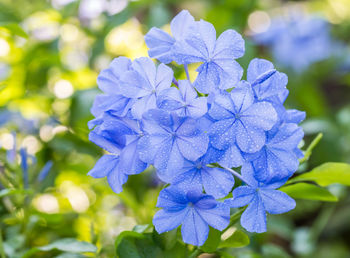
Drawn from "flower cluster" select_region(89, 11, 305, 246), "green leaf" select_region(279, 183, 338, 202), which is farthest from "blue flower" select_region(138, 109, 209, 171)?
"green leaf" select_region(279, 183, 338, 202)

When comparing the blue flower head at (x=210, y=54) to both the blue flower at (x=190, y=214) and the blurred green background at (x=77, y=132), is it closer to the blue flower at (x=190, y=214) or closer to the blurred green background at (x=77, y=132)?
the blue flower at (x=190, y=214)

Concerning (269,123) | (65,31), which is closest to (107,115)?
(269,123)

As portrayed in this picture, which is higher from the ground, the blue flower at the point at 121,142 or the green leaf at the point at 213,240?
the blue flower at the point at 121,142

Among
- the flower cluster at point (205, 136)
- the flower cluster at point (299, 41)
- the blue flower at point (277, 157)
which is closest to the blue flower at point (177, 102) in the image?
the flower cluster at point (205, 136)

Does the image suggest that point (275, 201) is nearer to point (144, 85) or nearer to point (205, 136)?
point (205, 136)

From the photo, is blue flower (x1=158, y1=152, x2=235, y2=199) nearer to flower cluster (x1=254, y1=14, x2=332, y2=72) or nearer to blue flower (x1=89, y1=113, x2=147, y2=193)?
blue flower (x1=89, y1=113, x2=147, y2=193)

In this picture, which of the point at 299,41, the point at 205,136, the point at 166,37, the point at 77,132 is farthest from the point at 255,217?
the point at 299,41
